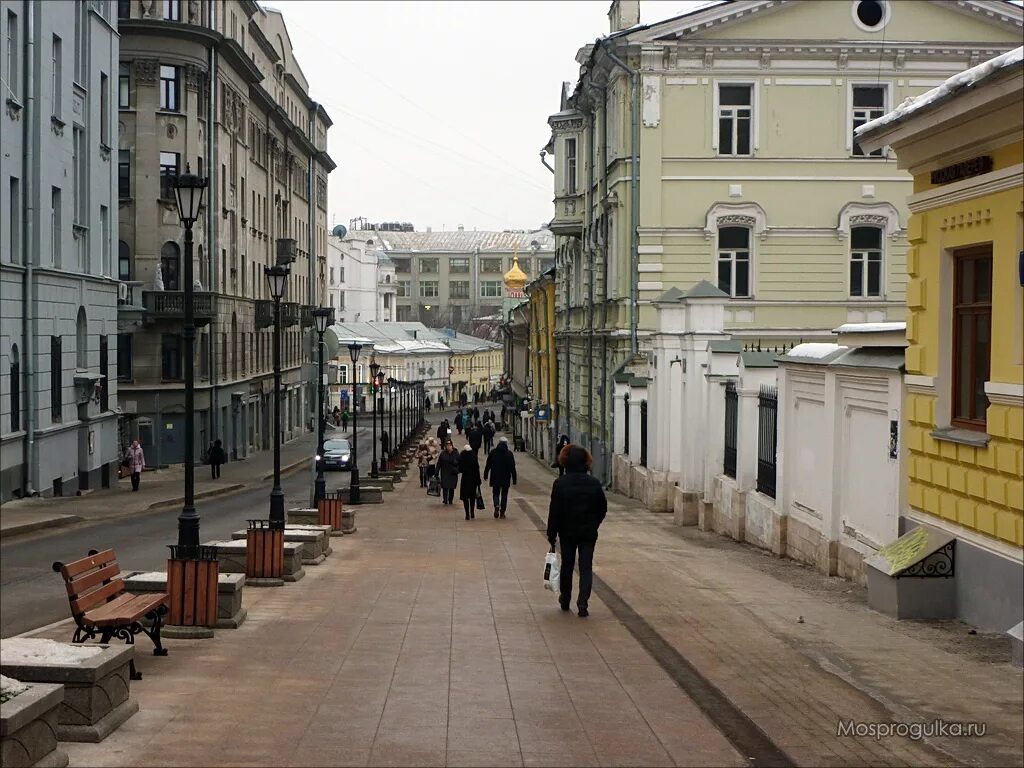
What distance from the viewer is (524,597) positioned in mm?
13211

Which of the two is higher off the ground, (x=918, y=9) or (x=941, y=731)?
(x=918, y=9)

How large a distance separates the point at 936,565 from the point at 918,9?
27.9m

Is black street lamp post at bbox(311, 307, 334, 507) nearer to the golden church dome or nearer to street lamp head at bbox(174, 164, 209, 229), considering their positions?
street lamp head at bbox(174, 164, 209, 229)

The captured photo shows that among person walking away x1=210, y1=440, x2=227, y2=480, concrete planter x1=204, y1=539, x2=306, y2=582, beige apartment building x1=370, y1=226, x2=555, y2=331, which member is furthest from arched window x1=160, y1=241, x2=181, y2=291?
beige apartment building x1=370, y1=226, x2=555, y2=331

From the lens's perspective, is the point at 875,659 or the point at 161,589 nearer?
the point at 875,659

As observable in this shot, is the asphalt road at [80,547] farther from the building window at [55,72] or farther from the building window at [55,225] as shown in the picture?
the building window at [55,225]

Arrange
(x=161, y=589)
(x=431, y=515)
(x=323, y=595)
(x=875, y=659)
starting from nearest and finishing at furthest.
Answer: (x=875, y=659)
(x=161, y=589)
(x=323, y=595)
(x=431, y=515)

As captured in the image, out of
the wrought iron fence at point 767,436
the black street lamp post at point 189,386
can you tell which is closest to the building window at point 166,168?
the wrought iron fence at point 767,436

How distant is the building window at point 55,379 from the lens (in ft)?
75.6

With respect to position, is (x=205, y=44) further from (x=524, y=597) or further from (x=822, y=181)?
(x=524, y=597)

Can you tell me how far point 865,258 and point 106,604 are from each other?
1219 inches

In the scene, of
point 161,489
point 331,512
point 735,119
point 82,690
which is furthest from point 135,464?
point 82,690

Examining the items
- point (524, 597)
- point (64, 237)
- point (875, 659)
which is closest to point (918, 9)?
point (64, 237)

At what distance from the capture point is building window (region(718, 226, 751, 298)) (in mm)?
36594
